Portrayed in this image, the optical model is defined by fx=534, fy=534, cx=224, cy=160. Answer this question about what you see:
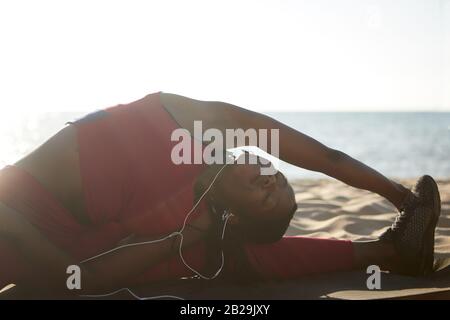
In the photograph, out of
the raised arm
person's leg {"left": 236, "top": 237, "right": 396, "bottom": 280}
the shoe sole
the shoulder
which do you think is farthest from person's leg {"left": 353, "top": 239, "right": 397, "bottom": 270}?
the shoulder

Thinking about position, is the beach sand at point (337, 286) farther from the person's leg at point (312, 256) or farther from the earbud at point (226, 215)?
the earbud at point (226, 215)

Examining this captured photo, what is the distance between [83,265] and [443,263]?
1.75m

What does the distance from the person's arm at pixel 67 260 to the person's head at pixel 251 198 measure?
0.25 metres

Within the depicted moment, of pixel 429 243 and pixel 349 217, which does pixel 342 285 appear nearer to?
pixel 429 243

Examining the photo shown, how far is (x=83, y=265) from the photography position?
91.6 inches

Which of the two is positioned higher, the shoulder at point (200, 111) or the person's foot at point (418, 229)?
the shoulder at point (200, 111)

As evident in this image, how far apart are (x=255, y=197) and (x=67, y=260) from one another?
2.92ft

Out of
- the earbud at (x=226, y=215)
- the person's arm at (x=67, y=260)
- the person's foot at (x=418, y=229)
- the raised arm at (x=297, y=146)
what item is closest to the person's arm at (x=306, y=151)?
the raised arm at (x=297, y=146)

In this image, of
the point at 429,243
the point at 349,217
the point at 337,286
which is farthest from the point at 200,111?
the point at 349,217

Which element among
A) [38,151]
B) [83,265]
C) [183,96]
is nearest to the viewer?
[83,265]

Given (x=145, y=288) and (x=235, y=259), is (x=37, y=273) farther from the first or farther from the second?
(x=235, y=259)

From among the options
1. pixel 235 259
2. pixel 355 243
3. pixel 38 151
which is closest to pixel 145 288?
pixel 235 259

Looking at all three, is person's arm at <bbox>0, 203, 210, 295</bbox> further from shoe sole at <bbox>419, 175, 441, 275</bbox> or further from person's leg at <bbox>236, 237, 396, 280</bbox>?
shoe sole at <bbox>419, 175, 441, 275</bbox>

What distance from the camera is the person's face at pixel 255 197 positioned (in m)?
2.53
